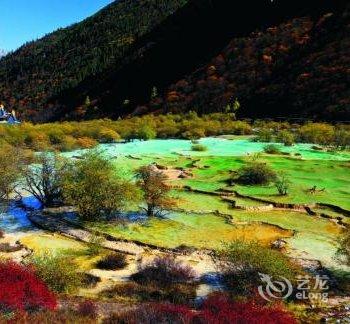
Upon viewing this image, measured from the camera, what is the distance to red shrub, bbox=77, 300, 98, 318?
15.3m

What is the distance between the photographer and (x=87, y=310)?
1546 cm

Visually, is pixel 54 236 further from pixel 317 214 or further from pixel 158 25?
pixel 158 25

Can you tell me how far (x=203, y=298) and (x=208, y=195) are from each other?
1553 cm

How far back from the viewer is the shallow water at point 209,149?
50.4 metres

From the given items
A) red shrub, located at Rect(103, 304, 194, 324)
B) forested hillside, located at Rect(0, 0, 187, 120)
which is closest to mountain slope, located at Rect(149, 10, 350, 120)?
forested hillside, located at Rect(0, 0, 187, 120)

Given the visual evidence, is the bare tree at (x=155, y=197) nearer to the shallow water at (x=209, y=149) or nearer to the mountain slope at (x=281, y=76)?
the shallow water at (x=209, y=149)

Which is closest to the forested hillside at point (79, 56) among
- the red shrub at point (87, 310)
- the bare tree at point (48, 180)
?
the bare tree at point (48, 180)

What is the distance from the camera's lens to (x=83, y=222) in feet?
87.9

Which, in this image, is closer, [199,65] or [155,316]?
[155,316]
